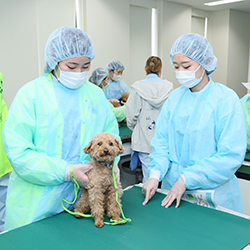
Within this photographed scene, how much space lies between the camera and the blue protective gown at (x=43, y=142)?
1318 millimetres

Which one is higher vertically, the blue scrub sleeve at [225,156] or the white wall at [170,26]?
the white wall at [170,26]

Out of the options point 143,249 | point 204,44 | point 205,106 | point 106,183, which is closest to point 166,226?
point 143,249

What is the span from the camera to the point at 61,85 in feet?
4.93

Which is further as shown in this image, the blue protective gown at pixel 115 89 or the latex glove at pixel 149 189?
the blue protective gown at pixel 115 89

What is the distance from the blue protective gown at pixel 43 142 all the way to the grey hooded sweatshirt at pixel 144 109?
167 centimetres

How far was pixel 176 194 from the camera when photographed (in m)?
1.50

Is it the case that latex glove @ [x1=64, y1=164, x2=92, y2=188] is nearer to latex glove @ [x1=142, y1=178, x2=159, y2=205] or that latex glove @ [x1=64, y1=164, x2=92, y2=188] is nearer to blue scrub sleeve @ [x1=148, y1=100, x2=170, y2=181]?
latex glove @ [x1=142, y1=178, x2=159, y2=205]

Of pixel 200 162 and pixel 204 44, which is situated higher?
pixel 204 44

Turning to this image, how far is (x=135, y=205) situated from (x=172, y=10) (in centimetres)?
645

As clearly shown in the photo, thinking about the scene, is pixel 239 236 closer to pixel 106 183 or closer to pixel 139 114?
pixel 106 183

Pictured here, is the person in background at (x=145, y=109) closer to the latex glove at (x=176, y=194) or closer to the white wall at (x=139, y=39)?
the latex glove at (x=176, y=194)

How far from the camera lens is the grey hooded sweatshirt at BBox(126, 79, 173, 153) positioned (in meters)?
3.13

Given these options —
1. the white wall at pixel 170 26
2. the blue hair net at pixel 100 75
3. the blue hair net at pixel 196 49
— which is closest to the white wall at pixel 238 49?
the white wall at pixel 170 26

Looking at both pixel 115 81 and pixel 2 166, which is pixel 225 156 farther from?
pixel 115 81
